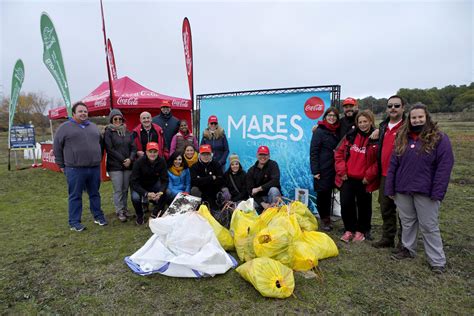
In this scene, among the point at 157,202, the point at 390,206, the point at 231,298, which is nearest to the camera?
the point at 231,298

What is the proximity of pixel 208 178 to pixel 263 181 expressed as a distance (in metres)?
0.83

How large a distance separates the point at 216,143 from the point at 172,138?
0.90 meters

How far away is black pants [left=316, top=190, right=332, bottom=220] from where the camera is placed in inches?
158

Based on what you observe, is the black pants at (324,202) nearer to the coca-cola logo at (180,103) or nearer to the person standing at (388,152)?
the person standing at (388,152)

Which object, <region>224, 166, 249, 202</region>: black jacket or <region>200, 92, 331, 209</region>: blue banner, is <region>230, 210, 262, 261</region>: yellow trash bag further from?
<region>200, 92, 331, 209</region>: blue banner

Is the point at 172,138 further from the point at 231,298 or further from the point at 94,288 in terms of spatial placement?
the point at 231,298

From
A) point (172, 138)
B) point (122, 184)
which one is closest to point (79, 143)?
point (122, 184)

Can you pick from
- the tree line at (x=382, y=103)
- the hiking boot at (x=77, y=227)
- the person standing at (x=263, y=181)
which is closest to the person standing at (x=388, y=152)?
the person standing at (x=263, y=181)

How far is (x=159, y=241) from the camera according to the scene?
299 cm

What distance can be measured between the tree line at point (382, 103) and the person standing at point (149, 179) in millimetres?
24002

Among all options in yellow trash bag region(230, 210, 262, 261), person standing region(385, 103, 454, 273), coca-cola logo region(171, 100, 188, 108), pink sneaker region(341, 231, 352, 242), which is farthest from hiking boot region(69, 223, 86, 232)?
coca-cola logo region(171, 100, 188, 108)

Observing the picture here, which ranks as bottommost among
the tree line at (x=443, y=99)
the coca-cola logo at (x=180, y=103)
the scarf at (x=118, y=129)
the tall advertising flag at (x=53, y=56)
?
the scarf at (x=118, y=129)

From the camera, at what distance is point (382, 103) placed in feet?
128

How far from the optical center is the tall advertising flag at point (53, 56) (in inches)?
221
